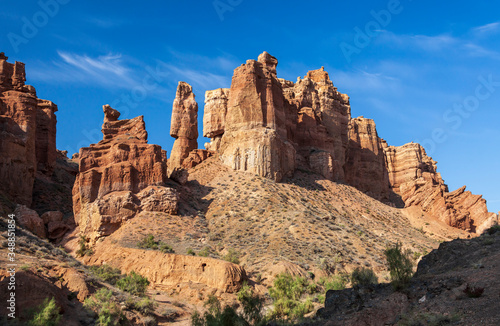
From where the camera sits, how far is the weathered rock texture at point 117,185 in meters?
47.1

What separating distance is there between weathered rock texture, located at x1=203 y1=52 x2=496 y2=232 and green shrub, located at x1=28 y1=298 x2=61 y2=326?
37109 mm

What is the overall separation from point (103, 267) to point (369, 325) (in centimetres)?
2374

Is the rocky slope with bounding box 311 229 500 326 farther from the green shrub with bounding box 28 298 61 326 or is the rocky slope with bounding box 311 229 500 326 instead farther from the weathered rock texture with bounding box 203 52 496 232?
the weathered rock texture with bounding box 203 52 496 232

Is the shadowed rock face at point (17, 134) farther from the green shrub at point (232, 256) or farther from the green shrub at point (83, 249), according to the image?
the green shrub at point (232, 256)

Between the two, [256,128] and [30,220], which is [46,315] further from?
[256,128]

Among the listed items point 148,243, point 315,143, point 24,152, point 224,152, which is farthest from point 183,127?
point 148,243

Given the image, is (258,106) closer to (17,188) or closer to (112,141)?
(112,141)

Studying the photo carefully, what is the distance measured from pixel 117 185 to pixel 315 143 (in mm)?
32625

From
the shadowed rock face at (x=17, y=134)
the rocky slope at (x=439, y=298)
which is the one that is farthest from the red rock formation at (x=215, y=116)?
the rocky slope at (x=439, y=298)

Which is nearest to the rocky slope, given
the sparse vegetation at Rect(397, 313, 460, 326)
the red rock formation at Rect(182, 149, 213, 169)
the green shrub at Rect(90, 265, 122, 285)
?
Result: the sparse vegetation at Rect(397, 313, 460, 326)

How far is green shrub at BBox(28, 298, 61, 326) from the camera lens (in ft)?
70.8

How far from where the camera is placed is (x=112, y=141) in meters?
54.2

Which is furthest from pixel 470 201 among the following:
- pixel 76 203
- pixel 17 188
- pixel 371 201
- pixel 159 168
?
pixel 17 188

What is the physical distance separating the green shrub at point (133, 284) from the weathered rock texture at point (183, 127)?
36.5m
